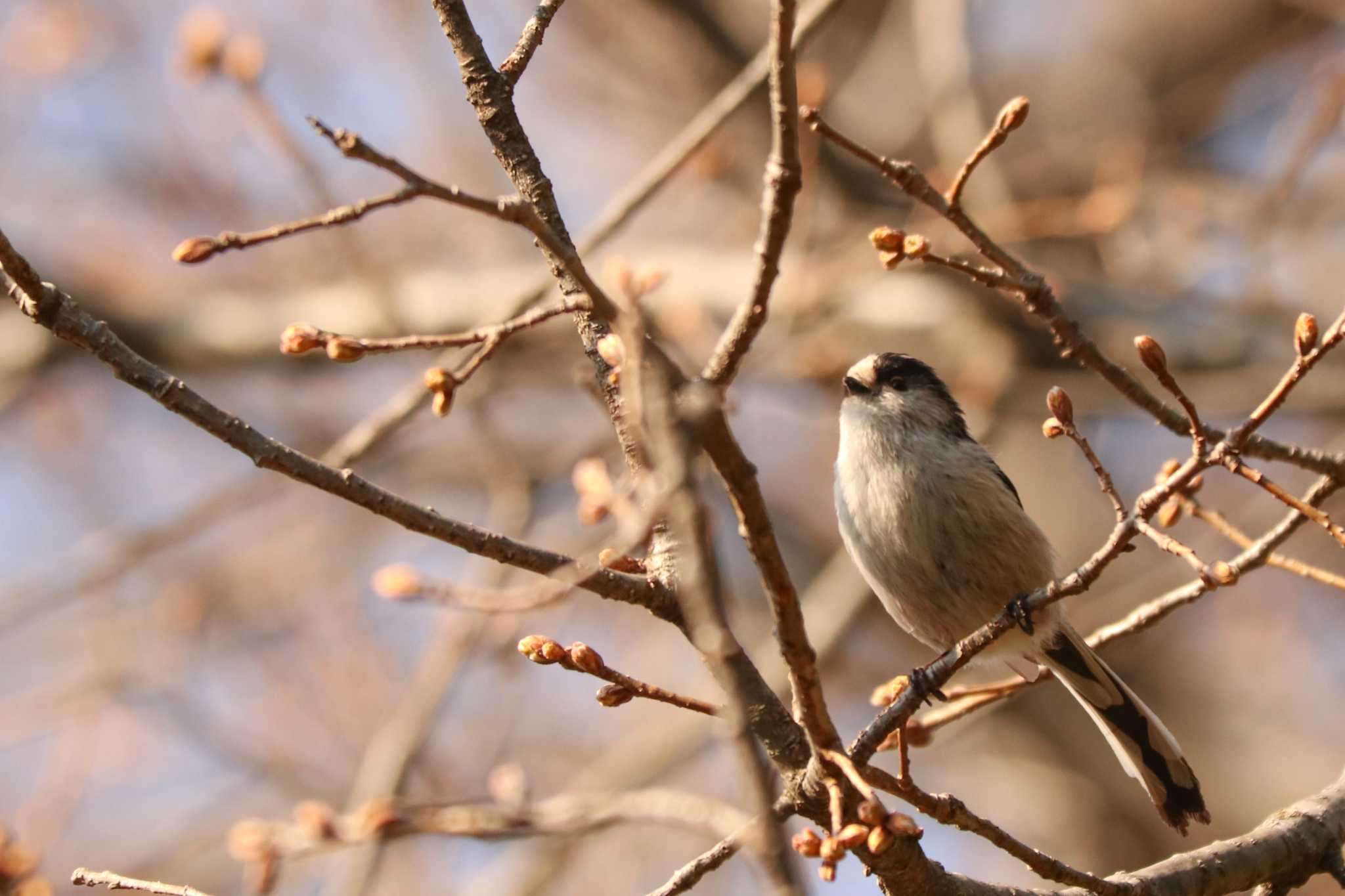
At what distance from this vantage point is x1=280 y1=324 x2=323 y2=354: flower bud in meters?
1.84

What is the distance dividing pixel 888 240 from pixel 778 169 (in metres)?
0.48

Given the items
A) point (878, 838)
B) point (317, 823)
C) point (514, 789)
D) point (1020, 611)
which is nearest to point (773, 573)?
point (878, 838)

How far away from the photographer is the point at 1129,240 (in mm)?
6875

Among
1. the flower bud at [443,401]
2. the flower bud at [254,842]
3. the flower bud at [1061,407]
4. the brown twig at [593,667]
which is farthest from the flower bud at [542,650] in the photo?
the flower bud at [254,842]

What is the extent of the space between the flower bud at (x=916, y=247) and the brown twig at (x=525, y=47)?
28.4 inches

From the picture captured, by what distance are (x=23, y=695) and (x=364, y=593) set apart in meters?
3.03

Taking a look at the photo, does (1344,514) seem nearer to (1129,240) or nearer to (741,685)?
(1129,240)

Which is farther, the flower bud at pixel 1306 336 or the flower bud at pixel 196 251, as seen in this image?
the flower bud at pixel 1306 336

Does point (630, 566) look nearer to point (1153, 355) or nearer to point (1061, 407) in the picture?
point (1061, 407)

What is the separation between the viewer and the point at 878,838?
1771 mm

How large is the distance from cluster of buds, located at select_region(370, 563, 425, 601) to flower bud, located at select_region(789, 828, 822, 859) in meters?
0.73

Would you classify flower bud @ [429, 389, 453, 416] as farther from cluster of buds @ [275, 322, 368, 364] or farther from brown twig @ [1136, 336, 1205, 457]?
brown twig @ [1136, 336, 1205, 457]

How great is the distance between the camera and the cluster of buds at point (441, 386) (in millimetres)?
1809

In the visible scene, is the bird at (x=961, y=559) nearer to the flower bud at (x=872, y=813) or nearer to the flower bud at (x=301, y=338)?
the flower bud at (x=872, y=813)
